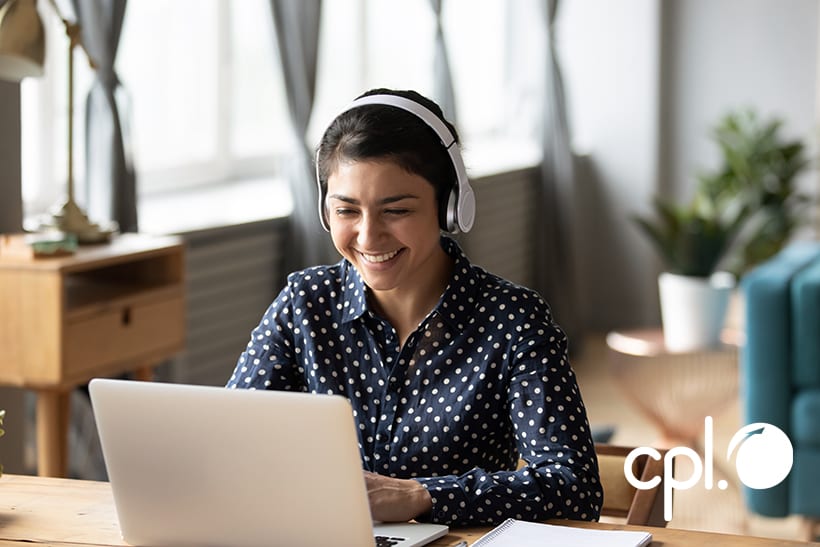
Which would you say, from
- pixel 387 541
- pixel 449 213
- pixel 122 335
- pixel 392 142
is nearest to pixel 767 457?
pixel 122 335

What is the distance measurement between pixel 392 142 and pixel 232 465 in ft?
1.78

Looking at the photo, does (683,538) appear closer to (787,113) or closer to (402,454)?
(402,454)

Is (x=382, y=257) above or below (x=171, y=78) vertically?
below

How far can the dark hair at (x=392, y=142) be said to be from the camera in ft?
5.57

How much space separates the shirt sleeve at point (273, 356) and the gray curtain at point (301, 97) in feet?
6.96

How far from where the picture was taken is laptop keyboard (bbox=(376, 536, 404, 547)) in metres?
1.41

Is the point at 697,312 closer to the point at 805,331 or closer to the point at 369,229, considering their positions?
the point at 805,331

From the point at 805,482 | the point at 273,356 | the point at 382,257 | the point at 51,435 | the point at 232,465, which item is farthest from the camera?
the point at 805,482

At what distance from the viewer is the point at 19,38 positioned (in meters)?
2.49

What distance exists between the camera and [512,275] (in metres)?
6.02

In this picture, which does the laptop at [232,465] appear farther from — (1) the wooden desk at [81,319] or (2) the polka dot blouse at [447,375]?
(1) the wooden desk at [81,319]

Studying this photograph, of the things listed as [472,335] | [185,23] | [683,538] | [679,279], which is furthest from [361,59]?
[683,538]

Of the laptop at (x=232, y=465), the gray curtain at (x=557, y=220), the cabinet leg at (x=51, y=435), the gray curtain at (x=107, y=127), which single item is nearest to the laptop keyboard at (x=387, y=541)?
the laptop at (x=232, y=465)

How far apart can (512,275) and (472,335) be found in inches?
168
